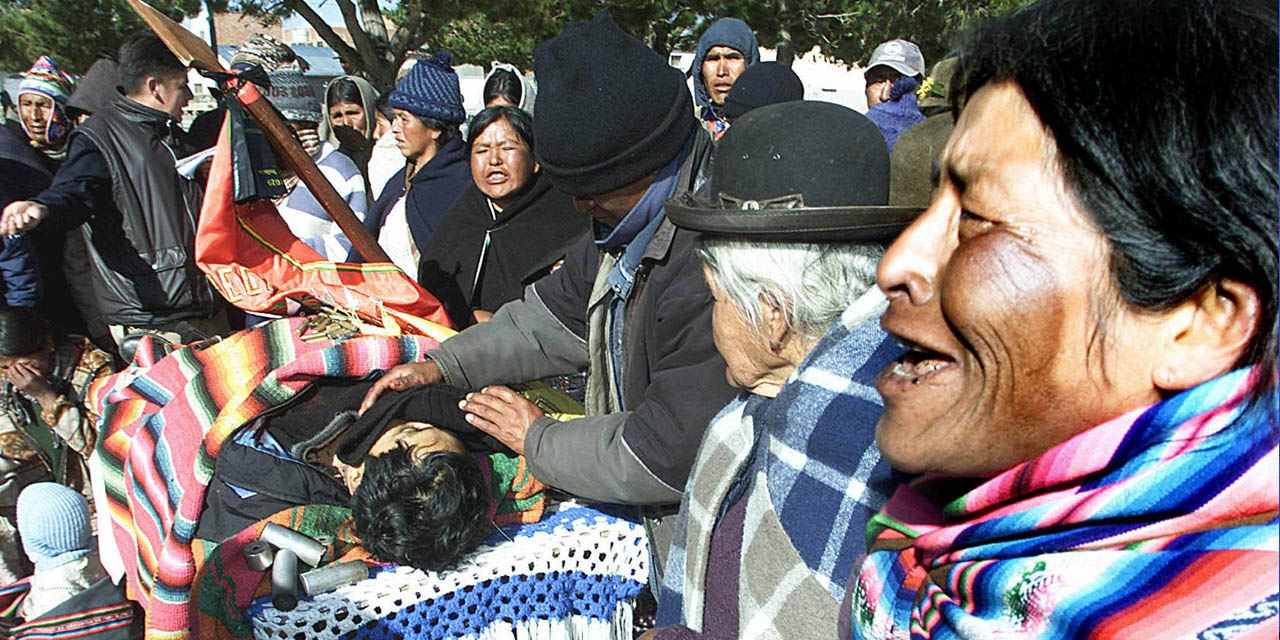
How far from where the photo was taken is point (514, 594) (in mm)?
2393

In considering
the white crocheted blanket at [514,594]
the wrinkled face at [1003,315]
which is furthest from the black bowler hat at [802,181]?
the white crocheted blanket at [514,594]

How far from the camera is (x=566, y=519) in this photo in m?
2.57

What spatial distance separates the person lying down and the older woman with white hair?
70cm

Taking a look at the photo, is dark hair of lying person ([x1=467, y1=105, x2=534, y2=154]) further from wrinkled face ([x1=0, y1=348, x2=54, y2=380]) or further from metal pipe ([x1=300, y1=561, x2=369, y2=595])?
wrinkled face ([x1=0, y1=348, x2=54, y2=380])

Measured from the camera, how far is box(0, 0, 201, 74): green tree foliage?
13445mm

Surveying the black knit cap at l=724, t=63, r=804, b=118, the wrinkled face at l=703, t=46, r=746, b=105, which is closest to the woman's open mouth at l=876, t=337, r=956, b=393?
the black knit cap at l=724, t=63, r=804, b=118

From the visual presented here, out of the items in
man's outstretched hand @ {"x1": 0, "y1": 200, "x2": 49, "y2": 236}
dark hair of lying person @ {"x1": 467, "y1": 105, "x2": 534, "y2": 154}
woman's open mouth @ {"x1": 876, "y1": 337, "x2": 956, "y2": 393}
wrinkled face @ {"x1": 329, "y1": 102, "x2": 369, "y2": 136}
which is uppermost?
wrinkled face @ {"x1": 329, "y1": 102, "x2": 369, "y2": 136}

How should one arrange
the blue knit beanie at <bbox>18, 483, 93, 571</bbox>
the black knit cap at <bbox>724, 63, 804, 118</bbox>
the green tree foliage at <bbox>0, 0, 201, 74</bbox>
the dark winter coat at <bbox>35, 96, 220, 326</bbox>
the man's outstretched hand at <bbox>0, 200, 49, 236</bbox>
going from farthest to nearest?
the green tree foliage at <bbox>0, 0, 201, 74</bbox>
the black knit cap at <bbox>724, 63, 804, 118</bbox>
the dark winter coat at <bbox>35, 96, 220, 326</bbox>
the man's outstretched hand at <bbox>0, 200, 49, 236</bbox>
the blue knit beanie at <bbox>18, 483, 93, 571</bbox>

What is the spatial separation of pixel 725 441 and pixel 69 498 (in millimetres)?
2427

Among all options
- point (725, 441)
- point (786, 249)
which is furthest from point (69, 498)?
point (786, 249)

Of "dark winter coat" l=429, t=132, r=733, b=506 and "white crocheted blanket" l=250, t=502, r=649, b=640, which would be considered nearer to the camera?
"dark winter coat" l=429, t=132, r=733, b=506

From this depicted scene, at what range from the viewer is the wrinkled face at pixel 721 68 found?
5820 millimetres

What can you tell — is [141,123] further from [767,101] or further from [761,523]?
[761,523]

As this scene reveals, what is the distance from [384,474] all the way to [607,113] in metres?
1.09
